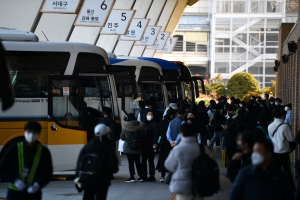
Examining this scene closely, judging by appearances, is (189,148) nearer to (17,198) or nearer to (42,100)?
(17,198)

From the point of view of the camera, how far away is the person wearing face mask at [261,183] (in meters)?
Result: 6.75

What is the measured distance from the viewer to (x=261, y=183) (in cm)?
677

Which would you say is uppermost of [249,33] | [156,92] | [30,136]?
[249,33]

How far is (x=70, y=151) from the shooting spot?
16.0 meters

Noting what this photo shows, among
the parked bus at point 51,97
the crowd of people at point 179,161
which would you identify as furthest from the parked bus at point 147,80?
the crowd of people at point 179,161

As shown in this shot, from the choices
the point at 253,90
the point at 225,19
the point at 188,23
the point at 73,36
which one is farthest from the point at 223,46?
the point at 73,36

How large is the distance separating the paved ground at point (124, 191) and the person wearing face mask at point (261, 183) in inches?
271

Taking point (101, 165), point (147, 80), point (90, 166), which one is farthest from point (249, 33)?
point (90, 166)

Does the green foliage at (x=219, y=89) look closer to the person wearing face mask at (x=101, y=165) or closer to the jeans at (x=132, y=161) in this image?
the jeans at (x=132, y=161)

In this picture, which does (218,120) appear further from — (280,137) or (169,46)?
(169,46)

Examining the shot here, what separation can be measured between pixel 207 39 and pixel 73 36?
51.6 metres

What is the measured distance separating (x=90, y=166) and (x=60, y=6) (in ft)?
39.3

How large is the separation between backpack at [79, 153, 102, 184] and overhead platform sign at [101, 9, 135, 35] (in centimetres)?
1880

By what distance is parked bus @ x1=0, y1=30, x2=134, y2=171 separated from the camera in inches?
616
